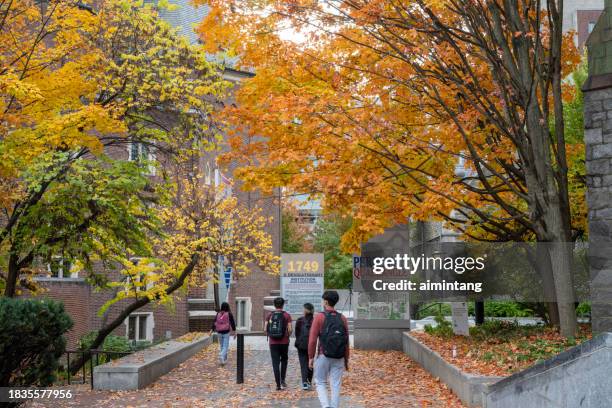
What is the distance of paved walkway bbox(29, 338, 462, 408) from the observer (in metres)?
12.9

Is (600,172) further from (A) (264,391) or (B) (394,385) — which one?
(A) (264,391)

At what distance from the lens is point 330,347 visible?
1049cm

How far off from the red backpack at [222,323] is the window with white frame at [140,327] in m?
15.3

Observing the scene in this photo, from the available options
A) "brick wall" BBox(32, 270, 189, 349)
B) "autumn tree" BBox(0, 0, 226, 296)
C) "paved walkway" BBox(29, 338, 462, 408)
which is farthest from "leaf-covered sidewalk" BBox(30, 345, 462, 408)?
"brick wall" BBox(32, 270, 189, 349)

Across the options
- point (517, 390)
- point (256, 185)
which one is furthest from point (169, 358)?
point (517, 390)

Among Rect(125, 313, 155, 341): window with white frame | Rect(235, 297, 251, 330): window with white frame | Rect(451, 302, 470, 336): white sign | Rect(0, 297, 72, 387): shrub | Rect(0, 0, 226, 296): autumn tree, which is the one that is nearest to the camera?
Rect(0, 297, 72, 387): shrub

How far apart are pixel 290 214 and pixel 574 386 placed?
54.6 m

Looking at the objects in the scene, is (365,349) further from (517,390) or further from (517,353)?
(517,390)

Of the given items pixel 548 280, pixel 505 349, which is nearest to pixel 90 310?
pixel 548 280

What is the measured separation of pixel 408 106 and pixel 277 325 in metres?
5.46

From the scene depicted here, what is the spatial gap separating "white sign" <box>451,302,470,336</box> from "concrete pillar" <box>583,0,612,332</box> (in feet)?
16.6

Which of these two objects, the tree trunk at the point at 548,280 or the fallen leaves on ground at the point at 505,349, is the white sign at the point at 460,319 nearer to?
the fallen leaves on ground at the point at 505,349

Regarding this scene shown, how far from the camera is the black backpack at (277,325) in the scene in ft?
47.6

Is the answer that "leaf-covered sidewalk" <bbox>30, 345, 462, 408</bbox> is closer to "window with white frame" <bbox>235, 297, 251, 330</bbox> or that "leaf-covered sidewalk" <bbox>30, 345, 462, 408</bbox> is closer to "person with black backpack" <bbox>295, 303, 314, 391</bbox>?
"person with black backpack" <bbox>295, 303, 314, 391</bbox>
